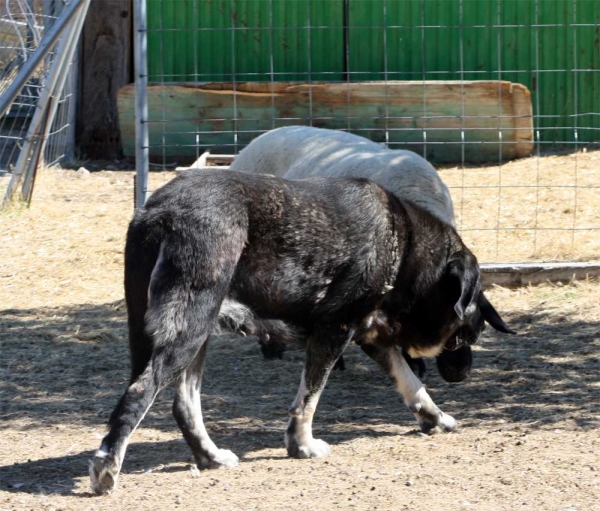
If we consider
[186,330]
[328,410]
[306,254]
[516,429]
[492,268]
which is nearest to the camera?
[186,330]

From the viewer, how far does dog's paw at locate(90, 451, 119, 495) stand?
4.02 metres

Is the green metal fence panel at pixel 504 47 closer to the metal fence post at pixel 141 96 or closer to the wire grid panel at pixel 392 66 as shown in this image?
the wire grid panel at pixel 392 66

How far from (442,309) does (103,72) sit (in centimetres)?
841

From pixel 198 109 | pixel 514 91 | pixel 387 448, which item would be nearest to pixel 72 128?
pixel 198 109

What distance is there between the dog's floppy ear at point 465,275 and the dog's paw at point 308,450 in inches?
36.1

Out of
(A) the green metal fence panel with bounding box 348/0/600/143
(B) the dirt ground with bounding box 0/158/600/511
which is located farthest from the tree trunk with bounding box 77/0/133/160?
(B) the dirt ground with bounding box 0/158/600/511

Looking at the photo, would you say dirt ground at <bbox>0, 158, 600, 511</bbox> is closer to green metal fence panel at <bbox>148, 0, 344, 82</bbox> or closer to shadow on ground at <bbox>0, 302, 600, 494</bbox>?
shadow on ground at <bbox>0, 302, 600, 494</bbox>

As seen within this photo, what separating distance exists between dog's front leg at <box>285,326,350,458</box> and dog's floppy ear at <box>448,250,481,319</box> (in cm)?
62

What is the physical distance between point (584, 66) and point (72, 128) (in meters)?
6.48

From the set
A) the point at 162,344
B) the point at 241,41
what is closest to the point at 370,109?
the point at 241,41

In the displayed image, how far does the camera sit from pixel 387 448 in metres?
4.77

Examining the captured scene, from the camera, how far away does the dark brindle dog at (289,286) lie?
412 cm

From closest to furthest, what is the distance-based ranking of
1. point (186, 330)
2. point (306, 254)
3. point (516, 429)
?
point (186, 330) → point (306, 254) → point (516, 429)

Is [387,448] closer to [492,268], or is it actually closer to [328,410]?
[328,410]
